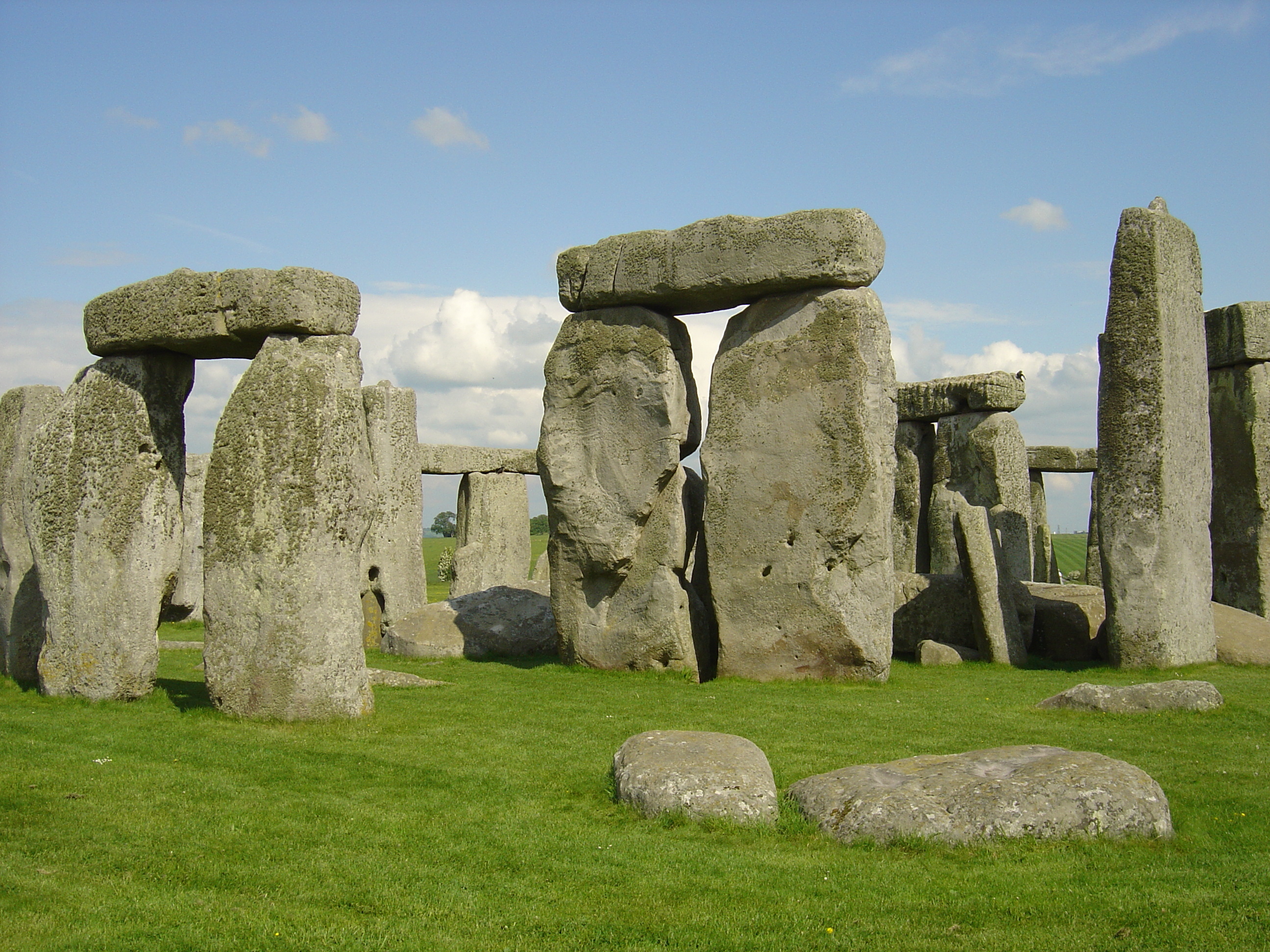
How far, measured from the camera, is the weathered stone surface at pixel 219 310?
8.39 metres

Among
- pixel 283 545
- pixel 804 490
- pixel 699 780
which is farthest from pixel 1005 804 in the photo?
pixel 804 490

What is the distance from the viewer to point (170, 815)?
19.7 ft

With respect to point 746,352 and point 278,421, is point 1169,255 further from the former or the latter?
point 278,421

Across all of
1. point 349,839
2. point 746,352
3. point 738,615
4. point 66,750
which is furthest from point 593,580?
point 349,839

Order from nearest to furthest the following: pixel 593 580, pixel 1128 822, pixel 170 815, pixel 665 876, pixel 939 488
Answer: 1. pixel 665 876
2. pixel 1128 822
3. pixel 170 815
4. pixel 593 580
5. pixel 939 488

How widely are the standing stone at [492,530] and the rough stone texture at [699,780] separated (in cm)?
1418

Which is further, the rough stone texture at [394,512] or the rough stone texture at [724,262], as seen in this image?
the rough stone texture at [394,512]

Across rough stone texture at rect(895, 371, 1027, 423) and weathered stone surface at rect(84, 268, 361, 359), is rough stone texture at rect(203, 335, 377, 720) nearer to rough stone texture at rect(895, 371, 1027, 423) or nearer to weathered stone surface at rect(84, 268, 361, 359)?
weathered stone surface at rect(84, 268, 361, 359)

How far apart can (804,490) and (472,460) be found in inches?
417

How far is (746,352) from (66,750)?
722cm

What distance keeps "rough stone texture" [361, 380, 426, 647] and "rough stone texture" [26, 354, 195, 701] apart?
5.95 metres

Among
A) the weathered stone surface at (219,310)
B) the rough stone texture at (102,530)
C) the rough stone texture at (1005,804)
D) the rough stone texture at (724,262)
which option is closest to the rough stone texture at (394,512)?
the rough stone texture at (724,262)

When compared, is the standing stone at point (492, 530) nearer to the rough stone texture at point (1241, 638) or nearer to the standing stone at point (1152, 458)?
the standing stone at point (1152, 458)

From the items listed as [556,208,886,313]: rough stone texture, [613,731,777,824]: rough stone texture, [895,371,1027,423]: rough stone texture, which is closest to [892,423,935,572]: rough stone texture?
[895,371,1027,423]: rough stone texture
